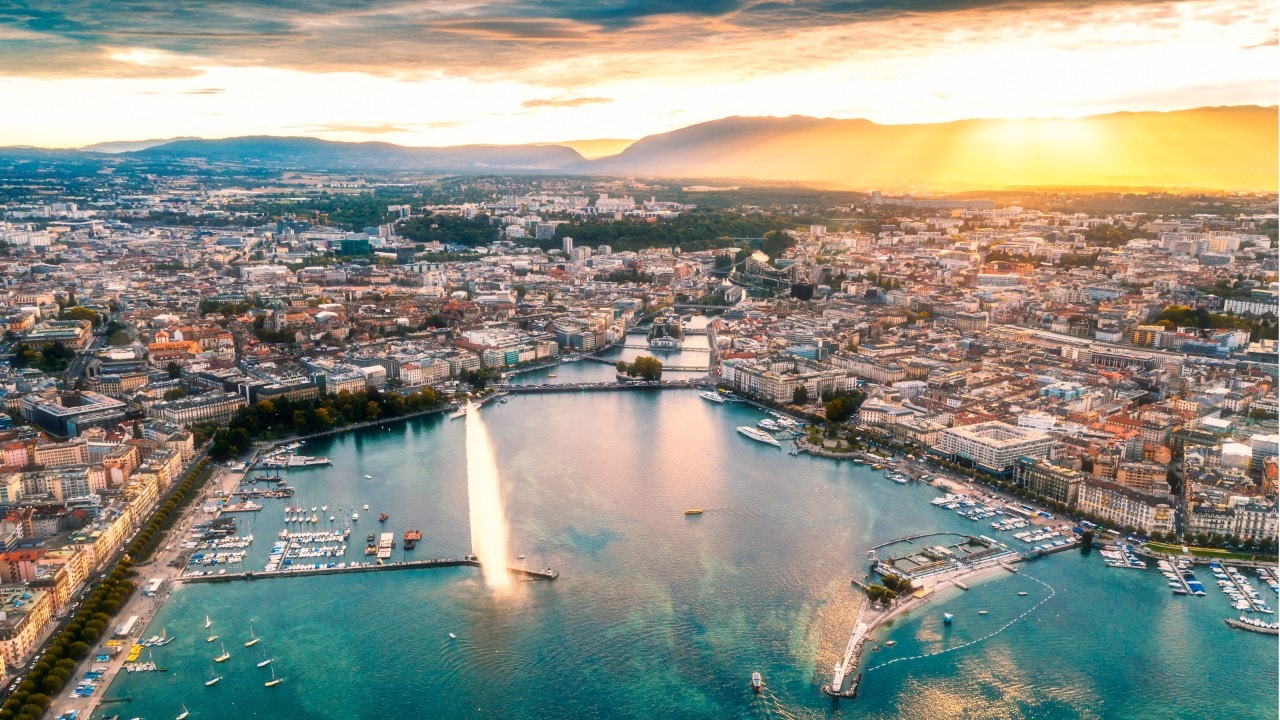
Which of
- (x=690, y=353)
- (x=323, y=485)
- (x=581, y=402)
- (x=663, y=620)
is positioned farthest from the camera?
(x=690, y=353)

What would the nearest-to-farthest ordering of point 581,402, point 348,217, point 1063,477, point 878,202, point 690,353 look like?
point 1063,477, point 581,402, point 690,353, point 348,217, point 878,202

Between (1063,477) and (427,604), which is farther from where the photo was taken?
(1063,477)

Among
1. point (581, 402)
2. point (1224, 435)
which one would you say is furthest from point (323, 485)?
point (1224, 435)

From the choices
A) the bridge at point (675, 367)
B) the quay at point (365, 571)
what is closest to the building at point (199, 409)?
the quay at point (365, 571)

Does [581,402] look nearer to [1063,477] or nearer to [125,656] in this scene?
[1063,477]

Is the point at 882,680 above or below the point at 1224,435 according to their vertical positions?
below

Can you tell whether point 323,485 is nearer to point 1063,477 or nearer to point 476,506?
point 476,506
